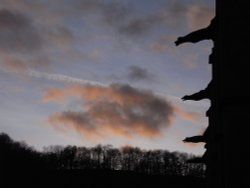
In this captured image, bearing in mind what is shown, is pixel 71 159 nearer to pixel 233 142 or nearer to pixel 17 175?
pixel 17 175

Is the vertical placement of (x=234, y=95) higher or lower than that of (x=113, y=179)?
lower

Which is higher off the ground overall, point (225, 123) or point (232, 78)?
point (232, 78)

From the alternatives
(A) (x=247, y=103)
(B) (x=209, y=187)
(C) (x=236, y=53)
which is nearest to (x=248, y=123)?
(A) (x=247, y=103)

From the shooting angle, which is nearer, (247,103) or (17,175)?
(247,103)

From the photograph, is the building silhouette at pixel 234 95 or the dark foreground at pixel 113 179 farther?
the dark foreground at pixel 113 179

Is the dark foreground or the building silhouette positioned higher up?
the dark foreground

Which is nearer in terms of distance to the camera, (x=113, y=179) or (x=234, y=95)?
(x=234, y=95)

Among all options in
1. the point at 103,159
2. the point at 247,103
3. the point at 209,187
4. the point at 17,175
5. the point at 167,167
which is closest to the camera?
the point at 247,103

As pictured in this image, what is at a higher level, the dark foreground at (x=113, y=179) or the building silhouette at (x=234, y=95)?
the dark foreground at (x=113, y=179)

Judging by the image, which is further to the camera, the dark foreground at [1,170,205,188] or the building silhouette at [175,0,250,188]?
the dark foreground at [1,170,205,188]

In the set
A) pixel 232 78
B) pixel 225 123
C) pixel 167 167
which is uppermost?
pixel 167 167

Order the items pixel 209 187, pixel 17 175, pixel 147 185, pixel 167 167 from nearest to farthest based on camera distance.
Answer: pixel 209 187 < pixel 17 175 < pixel 147 185 < pixel 167 167

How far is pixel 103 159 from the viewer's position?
167m

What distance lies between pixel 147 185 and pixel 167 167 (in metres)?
42.7
